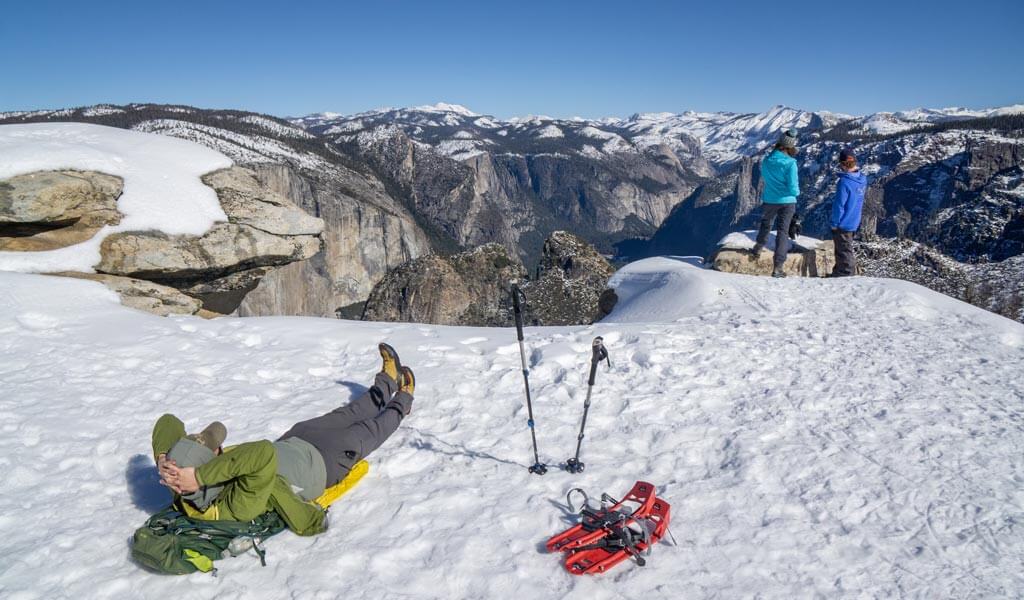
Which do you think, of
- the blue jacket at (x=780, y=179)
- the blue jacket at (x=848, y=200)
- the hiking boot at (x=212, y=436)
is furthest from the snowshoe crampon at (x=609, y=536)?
the blue jacket at (x=848, y=200)

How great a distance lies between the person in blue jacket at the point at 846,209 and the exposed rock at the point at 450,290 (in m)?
57.5

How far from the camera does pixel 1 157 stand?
13812 mm

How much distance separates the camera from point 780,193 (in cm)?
1802

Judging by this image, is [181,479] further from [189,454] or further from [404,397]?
[404,397]

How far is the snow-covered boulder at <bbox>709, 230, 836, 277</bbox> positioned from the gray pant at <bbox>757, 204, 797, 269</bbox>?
602 mm

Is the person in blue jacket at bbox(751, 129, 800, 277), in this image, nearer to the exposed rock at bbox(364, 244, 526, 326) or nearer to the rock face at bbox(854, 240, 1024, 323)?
the rock face at bbox(854, 240, 1024, 323)

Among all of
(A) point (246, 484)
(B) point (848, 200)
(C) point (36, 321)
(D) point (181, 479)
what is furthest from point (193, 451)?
(B) point (848, 200)

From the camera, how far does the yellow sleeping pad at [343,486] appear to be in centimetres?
681

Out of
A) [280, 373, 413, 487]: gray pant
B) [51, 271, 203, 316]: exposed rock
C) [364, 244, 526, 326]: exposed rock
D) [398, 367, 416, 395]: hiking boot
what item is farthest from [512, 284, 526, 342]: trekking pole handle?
[364, 244, 526, 326]: exposed rock

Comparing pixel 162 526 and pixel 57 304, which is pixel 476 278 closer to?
pixel 57 304

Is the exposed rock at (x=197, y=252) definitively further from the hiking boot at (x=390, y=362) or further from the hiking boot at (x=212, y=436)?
the hiking boot at (x=212, y=436)

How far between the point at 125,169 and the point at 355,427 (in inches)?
513

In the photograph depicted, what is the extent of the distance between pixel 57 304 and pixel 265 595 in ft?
35.1

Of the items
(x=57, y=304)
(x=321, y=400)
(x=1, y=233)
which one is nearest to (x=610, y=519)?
(x=321, y=400)
